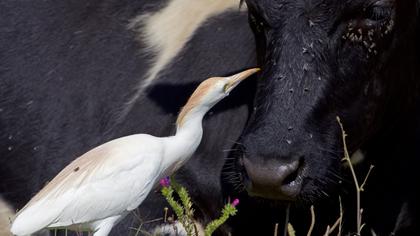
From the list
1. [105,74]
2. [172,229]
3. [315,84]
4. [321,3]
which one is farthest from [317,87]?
[105,74]

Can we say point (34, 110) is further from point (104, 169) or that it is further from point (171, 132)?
point (104, 169)

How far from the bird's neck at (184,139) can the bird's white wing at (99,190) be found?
89 mm

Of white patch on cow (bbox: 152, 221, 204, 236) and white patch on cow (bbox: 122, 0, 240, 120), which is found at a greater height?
white patch on cow (bbox: 122, 0, 240, 120)

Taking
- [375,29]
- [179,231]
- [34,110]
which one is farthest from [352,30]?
[34,110]

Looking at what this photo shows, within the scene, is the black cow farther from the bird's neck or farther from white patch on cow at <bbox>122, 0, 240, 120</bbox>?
white patch on cow at <bbox>122, 0, 240, 120</bbox>

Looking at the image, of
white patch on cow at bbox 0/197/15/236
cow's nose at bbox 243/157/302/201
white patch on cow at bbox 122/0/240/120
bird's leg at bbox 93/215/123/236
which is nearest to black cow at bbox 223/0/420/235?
cow's nose at bbox 243/157/302/201

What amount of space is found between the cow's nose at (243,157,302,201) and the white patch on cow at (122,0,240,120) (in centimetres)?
125

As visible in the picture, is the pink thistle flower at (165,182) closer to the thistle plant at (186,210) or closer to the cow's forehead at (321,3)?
the thistle plant at (186,210)

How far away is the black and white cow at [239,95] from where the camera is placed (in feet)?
14.8

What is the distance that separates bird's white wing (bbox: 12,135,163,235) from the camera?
4215 millimetres

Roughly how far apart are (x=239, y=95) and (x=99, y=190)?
1102 millimetres

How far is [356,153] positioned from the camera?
5.03 meters

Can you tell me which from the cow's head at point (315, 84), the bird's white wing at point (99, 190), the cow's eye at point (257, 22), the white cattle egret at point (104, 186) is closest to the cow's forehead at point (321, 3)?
the cow's head at point (315, 84)

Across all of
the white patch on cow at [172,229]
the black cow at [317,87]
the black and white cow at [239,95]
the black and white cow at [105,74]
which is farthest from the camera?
the black and white cow at [105,74]
